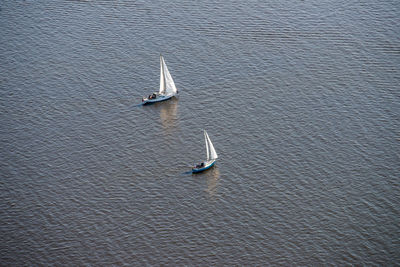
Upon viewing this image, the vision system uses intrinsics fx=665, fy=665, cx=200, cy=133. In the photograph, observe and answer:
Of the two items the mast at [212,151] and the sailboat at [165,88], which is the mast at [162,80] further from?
the mast at [212,151]

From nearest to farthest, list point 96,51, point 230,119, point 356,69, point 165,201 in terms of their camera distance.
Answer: point 165,201
point 230,119
point 356,69
point 96,51

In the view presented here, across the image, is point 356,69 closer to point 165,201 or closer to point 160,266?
point 165,201

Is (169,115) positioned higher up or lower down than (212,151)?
higher up

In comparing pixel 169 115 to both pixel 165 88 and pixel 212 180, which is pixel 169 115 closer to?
pixel 165 88

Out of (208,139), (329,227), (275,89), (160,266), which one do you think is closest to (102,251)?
(160,266)

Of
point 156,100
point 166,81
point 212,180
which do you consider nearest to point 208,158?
point 212,180

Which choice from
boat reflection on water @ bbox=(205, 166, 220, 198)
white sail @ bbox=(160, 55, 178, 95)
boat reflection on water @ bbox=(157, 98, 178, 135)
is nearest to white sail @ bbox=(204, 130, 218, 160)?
boat reflection on water @ bbox=(205, 166, 220, 198)

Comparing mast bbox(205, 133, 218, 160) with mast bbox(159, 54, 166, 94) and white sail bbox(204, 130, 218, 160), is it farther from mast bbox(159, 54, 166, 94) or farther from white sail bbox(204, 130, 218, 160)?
mast bbox(159, 54, 166, 94)
